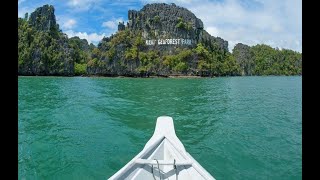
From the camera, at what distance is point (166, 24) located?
115000 millimetres

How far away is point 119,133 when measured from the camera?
1194 centimetres

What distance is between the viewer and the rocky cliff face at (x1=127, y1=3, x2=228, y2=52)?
111062mm

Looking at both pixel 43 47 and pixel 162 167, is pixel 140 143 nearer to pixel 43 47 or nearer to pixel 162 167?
pixel 162 167

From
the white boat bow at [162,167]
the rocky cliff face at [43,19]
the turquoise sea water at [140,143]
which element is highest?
the rocky cliff face at [43,19]

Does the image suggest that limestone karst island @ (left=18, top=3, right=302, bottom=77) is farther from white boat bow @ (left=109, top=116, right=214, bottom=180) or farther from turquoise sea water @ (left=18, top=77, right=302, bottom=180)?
white boat bow @ (left=109, top=116, right=214, bottom=180)

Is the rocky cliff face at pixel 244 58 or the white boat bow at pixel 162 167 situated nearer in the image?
the white boat bow at pixel 162 167

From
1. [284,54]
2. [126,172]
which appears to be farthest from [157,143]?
[284,54]

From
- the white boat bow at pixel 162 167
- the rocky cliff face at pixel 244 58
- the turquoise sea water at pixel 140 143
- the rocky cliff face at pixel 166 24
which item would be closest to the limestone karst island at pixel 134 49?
the rocky cliff face at pixel 166 24

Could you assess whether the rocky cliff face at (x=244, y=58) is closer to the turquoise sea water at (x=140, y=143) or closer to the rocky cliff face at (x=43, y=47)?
the rocky cliff face at (x=43, y=47)

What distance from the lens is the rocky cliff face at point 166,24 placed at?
111062mm

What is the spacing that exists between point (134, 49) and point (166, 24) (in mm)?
17888

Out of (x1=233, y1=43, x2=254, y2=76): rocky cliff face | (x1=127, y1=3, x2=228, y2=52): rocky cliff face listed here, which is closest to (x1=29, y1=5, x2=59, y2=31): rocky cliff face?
(x1=127, y1=3, x2=228, y2=52): rocky cliff face
